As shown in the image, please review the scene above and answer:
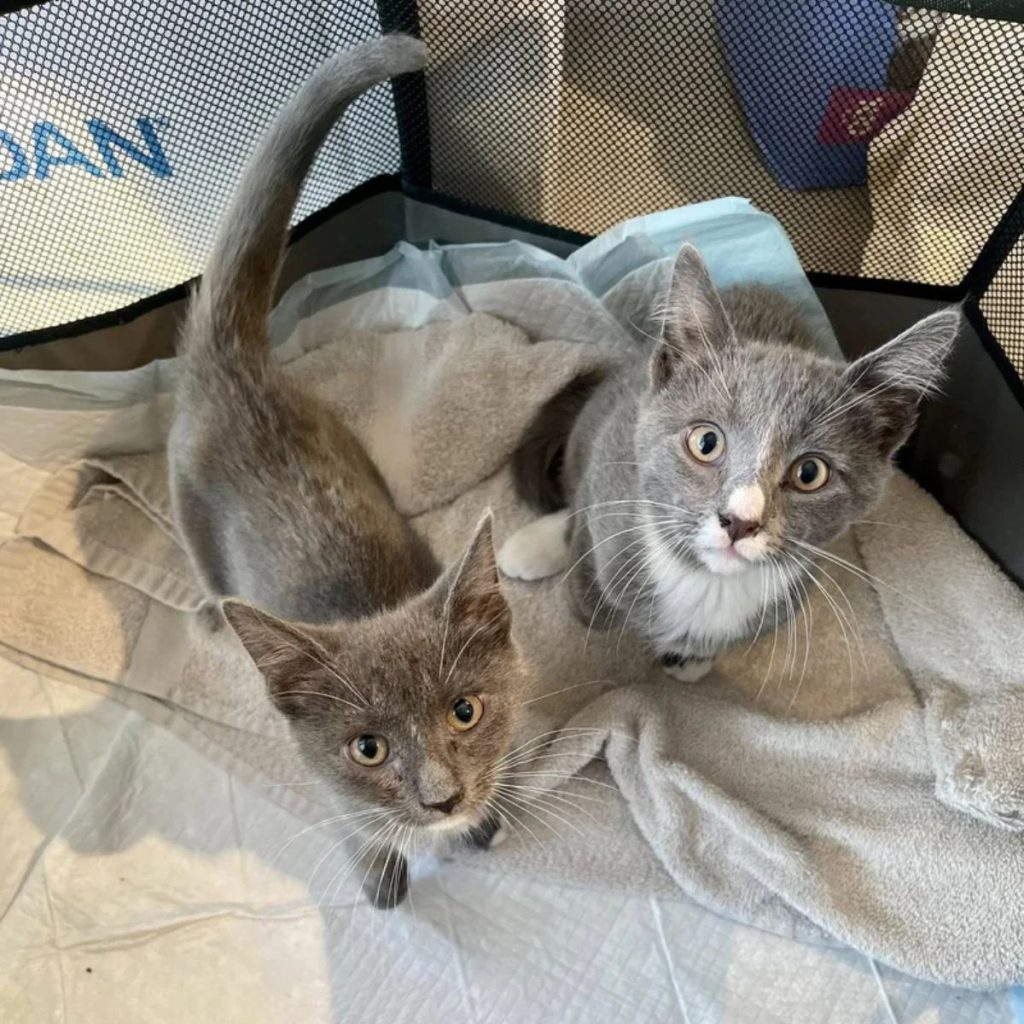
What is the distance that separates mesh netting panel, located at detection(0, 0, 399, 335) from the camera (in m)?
1.39

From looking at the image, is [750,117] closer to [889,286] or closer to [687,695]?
[889,286]

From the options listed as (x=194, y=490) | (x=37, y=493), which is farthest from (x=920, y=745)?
(x=37, y=493)

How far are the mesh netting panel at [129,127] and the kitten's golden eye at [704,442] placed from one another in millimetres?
959

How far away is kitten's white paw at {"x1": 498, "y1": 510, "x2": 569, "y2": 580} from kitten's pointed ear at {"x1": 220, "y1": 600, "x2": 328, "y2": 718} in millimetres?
641

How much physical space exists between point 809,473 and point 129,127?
1154mm

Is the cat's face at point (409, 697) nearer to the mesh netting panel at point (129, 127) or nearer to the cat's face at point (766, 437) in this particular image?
the cat's face at point (766, 437)

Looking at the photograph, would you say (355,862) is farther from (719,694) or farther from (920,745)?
(920,745)

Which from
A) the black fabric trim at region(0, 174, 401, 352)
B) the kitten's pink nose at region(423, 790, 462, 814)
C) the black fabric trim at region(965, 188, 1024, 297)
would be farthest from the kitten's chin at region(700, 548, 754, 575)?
the black fabric trim at region(0, 174, 401, 352)

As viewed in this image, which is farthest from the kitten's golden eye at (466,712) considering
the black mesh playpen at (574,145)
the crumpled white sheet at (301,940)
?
the black mesh playpen at (574,145)

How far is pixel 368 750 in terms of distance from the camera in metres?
1.03

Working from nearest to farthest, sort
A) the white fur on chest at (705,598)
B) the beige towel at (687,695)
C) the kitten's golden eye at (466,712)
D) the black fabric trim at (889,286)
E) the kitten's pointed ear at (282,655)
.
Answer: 1. the kitten's pointed ear at (282,655)
2. the kitten's golden eye at (466,712)
3. the white fur on chest at (705,598)
4. the beige towel at (687,695)
5. the black fabric trim at (889,286)

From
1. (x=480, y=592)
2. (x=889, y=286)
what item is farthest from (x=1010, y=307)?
(x=480, y=592)

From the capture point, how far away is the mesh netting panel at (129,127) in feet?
4.55

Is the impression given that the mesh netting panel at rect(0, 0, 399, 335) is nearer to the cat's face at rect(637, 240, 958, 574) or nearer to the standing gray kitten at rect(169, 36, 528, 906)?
the standing gray kitten at rect(169, 36, 528, 906)
